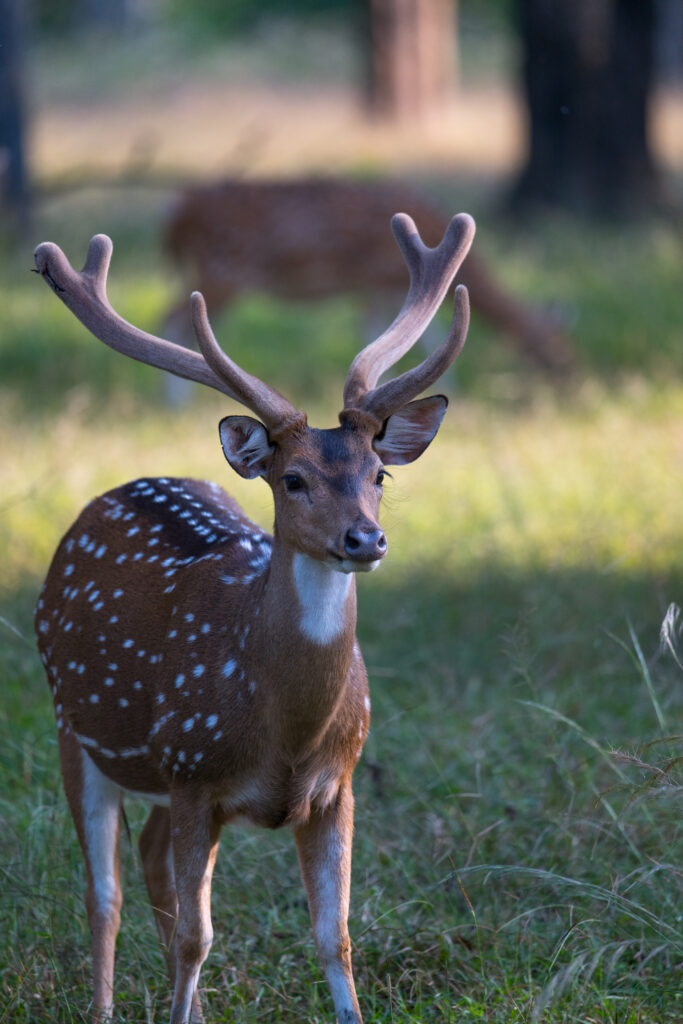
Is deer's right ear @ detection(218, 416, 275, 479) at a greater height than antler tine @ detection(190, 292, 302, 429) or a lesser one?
lesser

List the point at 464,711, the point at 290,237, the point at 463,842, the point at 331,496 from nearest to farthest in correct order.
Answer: the point at 331,496, the point at 463,842, the point at 464,711, the point at 290,237

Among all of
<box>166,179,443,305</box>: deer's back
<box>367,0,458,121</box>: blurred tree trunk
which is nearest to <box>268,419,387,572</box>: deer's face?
<box>166,179,443,305</box>: deer's back

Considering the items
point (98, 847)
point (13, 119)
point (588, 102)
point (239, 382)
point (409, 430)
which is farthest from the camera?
point (588, 102)

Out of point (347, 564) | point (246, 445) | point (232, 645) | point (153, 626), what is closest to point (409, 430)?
point (246, 445)

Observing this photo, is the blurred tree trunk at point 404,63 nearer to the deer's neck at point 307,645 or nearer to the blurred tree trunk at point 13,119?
the blurred tree trunk at point 13,119

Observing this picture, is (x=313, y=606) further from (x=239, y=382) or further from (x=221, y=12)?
(x=221, y=12)

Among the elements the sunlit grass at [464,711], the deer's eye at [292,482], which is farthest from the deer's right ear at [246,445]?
the sunlit grass at [464,711]

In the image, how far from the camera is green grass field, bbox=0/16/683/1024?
11.4 feet

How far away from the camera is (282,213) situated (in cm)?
978

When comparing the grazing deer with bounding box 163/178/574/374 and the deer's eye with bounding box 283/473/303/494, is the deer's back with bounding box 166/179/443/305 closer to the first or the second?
the grazing deer with bounding box 163/178/574/374

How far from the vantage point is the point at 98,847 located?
3600 millimetres

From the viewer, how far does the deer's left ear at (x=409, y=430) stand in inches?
125

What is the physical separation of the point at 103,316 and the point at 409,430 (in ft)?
2.82

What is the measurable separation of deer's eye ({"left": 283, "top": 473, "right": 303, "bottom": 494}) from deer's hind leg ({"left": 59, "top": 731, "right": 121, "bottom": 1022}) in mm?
Result: 1034
